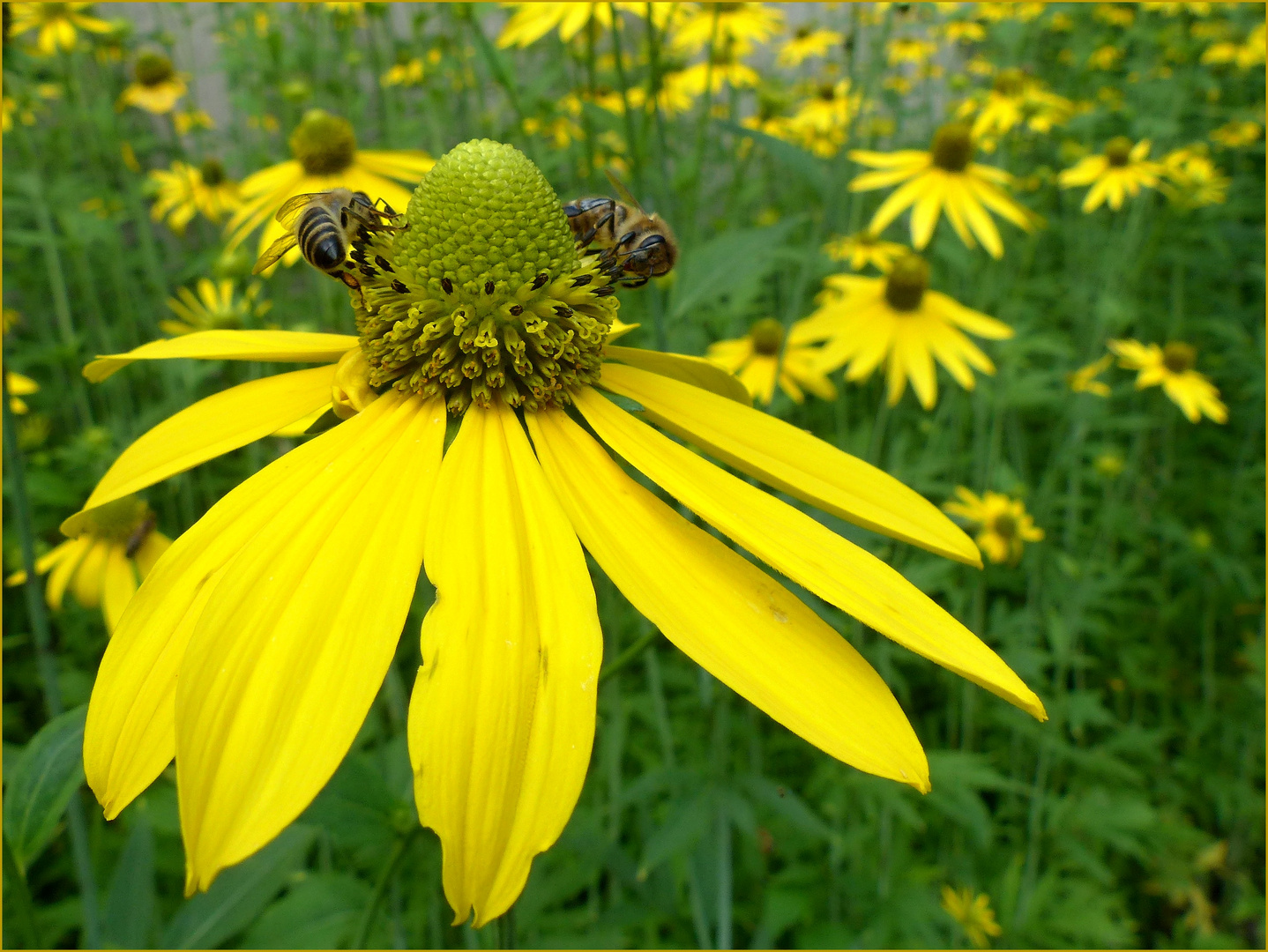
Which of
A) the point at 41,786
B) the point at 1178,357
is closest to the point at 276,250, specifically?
the point at 41,786

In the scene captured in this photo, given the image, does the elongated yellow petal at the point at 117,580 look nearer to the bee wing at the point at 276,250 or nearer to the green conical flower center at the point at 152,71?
the bee wing at the point at 276,250

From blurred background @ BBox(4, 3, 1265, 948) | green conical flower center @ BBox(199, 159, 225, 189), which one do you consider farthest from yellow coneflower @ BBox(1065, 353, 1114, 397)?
green conical flower center @ BBox(199, 159, 225, 189)

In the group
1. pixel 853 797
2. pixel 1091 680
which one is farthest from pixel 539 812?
pixel 1091 680

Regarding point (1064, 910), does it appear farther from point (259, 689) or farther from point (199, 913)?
point (259, 689)

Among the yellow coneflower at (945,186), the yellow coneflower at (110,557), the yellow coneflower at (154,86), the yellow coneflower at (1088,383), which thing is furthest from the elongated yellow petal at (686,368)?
the yellow coneflower at (154,86)

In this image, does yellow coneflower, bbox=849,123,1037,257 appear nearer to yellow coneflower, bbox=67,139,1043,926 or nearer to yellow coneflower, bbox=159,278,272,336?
yellow coneflower, bbox=159,278,272,336
